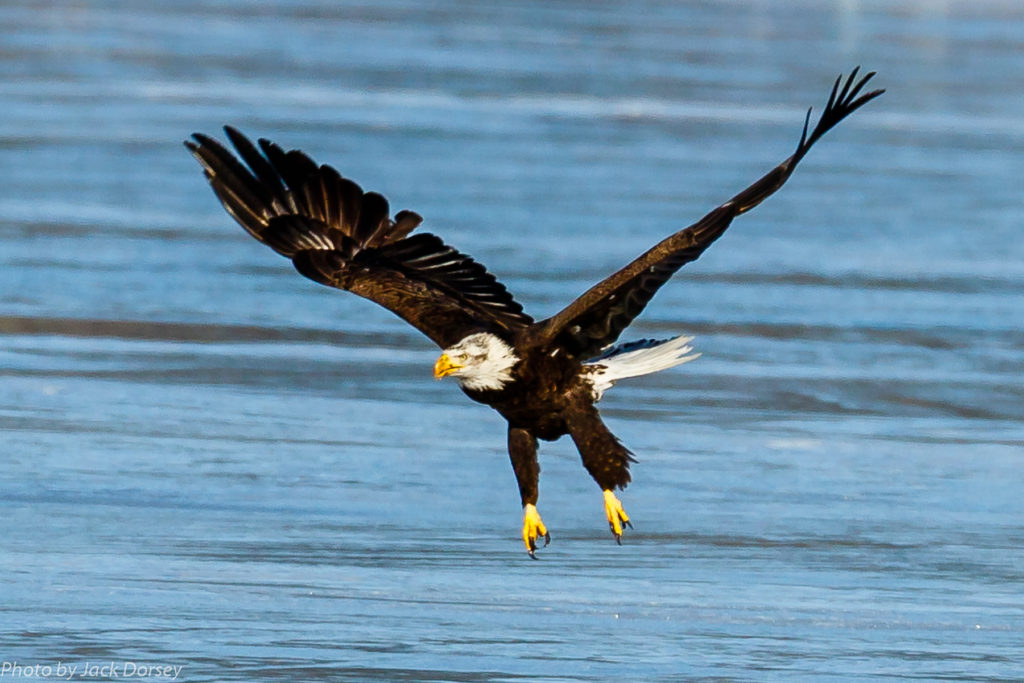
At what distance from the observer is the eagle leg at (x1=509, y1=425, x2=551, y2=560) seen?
6.01m

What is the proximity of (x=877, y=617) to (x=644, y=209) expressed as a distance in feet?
22.0

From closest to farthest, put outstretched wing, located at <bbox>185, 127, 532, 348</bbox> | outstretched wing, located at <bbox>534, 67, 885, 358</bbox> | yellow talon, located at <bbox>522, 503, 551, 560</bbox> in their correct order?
outstretched wing, located at <bbox>534, 67, 885, 358</bbox> → yellow talon, located at <bbox>522, 503, 551, 560</bbox> → outstretched wing, located at <bbox>185, 127, 532, 348</bbox>

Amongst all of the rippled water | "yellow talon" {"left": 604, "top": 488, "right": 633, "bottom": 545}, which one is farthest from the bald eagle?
the rippled water

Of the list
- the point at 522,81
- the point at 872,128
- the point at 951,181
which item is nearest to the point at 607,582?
the point at 951,181

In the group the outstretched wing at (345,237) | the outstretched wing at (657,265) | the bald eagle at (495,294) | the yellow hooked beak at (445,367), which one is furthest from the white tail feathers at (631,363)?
the yellow hooked beak at (445,367)

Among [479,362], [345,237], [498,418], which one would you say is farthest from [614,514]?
[498,418]

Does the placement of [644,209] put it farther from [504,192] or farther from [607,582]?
[607,582]

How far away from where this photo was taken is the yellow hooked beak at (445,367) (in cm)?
558

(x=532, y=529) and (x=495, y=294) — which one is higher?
(x=495, y=294)

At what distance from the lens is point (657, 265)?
219 inches

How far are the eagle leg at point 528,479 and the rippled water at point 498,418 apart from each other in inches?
5.1

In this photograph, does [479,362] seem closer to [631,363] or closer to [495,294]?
[631,363]

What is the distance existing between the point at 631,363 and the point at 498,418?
2003 mm

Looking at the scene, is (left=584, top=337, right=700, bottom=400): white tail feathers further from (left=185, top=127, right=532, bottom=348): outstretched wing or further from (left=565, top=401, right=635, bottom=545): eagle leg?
(left=185, top=127, right=532, bottom=348): outstretched wing
